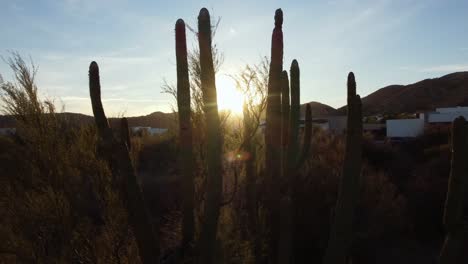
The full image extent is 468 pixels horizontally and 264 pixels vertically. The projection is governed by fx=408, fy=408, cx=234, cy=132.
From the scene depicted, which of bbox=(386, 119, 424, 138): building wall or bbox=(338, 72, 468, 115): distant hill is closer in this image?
bbox=(386, 119, 424, 138): building wall

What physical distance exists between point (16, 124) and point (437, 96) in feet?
261

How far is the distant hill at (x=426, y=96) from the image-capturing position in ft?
236

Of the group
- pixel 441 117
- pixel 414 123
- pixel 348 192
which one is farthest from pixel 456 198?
pixel 441 117

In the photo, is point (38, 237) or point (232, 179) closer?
point (38, 237)

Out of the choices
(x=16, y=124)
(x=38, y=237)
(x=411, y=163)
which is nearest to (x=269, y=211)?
(x=38, y=237)

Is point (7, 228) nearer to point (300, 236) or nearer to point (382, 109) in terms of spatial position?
point (300, 236)

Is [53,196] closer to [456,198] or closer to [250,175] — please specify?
[250,175]

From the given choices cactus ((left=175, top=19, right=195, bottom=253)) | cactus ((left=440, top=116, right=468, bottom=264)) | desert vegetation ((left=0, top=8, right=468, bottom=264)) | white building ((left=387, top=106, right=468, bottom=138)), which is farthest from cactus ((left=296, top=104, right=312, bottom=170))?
white building ((left=387, top=106, right=468, bottom=138))

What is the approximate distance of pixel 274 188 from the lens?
30.2ft

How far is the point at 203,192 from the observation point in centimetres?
920

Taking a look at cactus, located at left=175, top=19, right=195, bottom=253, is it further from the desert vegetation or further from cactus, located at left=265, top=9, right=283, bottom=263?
cactus, located at left=265, top=9, right=283, bottom=263

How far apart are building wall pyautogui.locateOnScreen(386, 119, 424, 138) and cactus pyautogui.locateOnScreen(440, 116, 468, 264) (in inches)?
1272

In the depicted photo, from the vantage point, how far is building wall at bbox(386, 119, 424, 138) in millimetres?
37469

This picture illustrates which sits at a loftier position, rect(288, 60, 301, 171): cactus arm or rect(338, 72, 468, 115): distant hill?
rect(338, 72, 468, 115): distant hill
